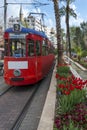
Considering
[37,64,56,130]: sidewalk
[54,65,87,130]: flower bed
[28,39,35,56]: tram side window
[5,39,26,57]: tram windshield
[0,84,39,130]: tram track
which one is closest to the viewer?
[54,65,87,130]: flower bed

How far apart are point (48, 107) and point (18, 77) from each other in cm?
584

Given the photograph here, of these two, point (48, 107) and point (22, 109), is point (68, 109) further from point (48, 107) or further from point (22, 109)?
point (22, 109)

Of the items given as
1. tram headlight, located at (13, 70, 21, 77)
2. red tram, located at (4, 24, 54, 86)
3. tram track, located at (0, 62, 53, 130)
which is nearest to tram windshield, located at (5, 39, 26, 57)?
red tram, located at (4, 24, 54, 86)

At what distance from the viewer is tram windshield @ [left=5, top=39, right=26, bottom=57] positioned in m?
15.2

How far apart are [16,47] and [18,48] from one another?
0.66 ft

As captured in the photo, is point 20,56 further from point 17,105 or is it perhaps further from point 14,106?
point 14,106

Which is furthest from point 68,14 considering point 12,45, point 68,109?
point 68,109

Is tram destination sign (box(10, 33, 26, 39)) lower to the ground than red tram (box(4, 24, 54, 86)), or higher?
higher

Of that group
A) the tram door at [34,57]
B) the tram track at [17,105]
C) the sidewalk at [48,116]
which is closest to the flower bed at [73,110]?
the sidewalk at [48,116]

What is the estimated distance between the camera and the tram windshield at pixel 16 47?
1520cm

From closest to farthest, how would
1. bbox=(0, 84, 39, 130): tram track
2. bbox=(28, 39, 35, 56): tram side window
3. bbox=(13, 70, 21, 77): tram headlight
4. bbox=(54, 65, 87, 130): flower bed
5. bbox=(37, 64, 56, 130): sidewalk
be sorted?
1. bbox=(54, 65, 87, 130): flower bed
2. bbox=(37, 64, 56, 130): sidewalk
3. bbox=(0, 84, 39, 130): tram track
4. bbox=(13, 70, 21, 77): tram headlight
5. bbox=(28, 39, 35, 56): tram side window

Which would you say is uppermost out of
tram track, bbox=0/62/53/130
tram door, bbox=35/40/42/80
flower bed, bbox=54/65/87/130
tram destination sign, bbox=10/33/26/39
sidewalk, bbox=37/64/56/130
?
tram destination sign, bbox=10/33/26/39

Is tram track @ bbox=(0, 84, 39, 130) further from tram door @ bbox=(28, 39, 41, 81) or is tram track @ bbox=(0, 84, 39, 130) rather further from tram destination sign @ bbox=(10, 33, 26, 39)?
tram destination sign @ bbox=(10, 33, 26, 39)

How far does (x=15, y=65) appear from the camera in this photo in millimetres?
14953
